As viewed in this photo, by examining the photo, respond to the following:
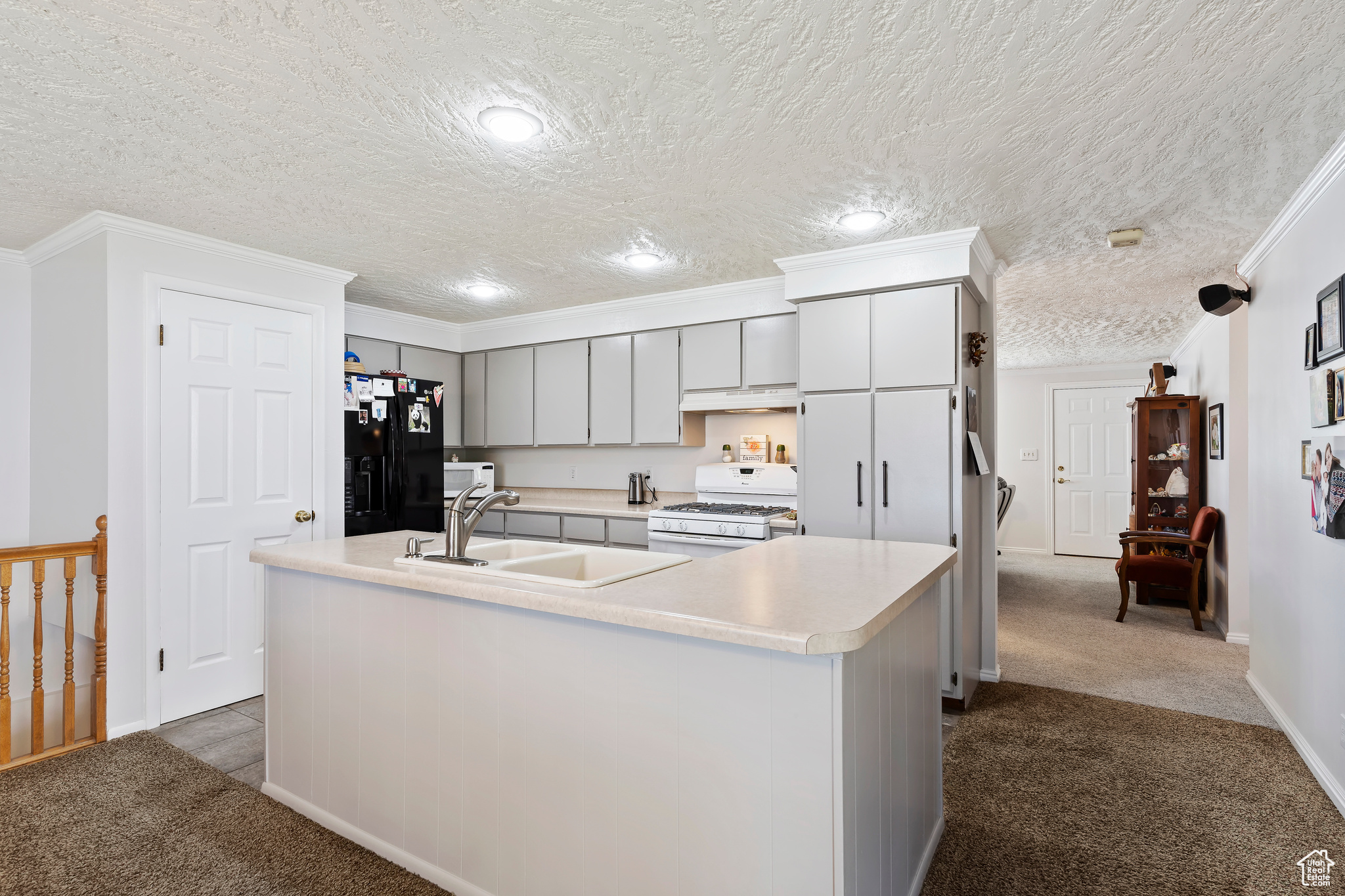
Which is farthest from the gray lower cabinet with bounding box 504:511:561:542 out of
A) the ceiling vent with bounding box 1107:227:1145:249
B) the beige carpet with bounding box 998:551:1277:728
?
the ceiling vent with bounding box 1107:227:1145:249

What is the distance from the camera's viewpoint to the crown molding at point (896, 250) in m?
3.08

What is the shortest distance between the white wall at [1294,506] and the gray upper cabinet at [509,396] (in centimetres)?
422

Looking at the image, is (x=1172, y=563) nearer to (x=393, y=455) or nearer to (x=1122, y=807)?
(x=1122, y=807)

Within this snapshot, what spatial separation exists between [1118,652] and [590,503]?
3.59 meters

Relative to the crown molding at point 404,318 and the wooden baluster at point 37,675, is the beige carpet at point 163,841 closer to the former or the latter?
the wooden baluster at point 37,675

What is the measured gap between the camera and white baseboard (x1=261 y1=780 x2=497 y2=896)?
6.07 feet

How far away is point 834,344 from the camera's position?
3516 millimetres

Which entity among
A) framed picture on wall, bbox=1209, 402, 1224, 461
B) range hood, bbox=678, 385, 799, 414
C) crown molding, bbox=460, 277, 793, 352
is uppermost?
crown molding, bbox=460, 277, 793, 352

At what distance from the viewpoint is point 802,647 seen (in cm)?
122

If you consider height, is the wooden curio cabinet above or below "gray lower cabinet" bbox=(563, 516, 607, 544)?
above

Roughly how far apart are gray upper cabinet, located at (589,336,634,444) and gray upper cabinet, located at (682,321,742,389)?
0.46m

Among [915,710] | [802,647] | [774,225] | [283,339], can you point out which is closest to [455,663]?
[802,647]

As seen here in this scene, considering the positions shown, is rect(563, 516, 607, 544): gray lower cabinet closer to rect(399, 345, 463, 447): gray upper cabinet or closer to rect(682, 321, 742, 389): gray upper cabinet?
rect(682, 321, 742, 389): gray upper cabinet

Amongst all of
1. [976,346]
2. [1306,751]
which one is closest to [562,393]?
[976,346]
